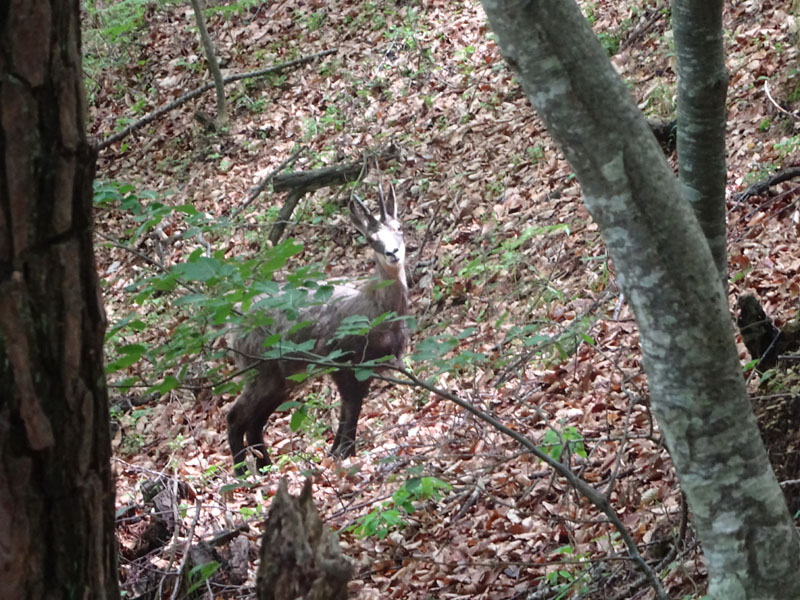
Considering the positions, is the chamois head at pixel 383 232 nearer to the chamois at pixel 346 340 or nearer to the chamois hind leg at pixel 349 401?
the chamois at pixel 346 340

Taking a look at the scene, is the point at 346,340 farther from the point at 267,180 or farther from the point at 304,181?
the point at 267,180

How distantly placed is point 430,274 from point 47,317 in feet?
24.9

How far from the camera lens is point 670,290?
2.26 metres

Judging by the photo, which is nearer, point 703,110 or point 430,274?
point 703,110

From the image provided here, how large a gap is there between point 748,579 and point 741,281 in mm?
4153

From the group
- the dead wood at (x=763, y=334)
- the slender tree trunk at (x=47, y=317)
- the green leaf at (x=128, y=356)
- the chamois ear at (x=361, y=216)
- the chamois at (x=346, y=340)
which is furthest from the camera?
the chamois ear at (x=361, y=216)

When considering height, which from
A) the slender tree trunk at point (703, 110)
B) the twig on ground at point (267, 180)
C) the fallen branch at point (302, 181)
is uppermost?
the twig on ground at point (267, 180)

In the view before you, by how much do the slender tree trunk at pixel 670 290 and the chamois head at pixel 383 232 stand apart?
5020 mm

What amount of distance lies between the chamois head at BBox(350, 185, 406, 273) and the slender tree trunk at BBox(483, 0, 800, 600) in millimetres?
5020

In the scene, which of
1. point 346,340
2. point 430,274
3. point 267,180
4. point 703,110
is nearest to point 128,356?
point 703,110

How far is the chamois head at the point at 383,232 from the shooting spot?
24.1ft

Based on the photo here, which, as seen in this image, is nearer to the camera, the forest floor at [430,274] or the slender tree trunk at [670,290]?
the slender tree trunk at [670,290]

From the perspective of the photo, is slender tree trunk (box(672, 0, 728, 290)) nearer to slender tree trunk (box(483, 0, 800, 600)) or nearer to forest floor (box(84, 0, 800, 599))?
slender tree trunk (box(483, 0, 800, 600))

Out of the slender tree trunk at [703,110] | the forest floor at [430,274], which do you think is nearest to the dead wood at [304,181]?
the forest floor at [430,274]
